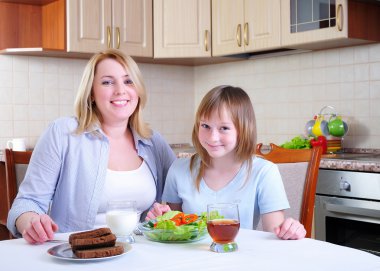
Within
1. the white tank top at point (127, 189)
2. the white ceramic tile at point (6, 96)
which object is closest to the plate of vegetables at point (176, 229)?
the white tank top at point (127, 189)

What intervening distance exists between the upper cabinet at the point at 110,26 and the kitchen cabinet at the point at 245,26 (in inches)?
18.7

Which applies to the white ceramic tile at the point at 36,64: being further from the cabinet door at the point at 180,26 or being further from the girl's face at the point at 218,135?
the girl's face at the point at 218,135

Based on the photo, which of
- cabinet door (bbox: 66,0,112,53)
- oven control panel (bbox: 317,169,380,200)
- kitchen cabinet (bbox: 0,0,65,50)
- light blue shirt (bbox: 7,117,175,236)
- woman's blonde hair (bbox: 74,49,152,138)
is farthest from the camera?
kitchen cabinet (bbox: 0,0,65,50)

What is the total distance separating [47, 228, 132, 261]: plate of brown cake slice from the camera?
1257mm

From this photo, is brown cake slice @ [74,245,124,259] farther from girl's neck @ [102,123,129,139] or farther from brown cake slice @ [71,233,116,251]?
girl's neck @ [102,123,129,139]

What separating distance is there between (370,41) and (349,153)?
64cm

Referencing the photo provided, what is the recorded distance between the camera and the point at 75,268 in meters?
1.21

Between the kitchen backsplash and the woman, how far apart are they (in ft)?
5.44

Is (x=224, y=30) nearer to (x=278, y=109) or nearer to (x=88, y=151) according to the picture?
(x=278, y=109)

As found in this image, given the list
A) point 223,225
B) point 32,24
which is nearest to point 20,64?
point 32,24

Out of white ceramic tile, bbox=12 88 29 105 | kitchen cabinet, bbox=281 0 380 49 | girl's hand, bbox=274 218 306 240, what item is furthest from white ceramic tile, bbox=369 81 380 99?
white ceramic tile, bbox=12 88 29 105

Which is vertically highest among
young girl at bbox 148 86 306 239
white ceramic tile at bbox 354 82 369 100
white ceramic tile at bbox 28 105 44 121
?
white ceramic tile at bbox 354 82 369 100

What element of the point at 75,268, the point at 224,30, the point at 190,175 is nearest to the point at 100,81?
the point at 190,175

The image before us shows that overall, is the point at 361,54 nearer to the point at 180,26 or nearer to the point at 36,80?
the point at 180,26
